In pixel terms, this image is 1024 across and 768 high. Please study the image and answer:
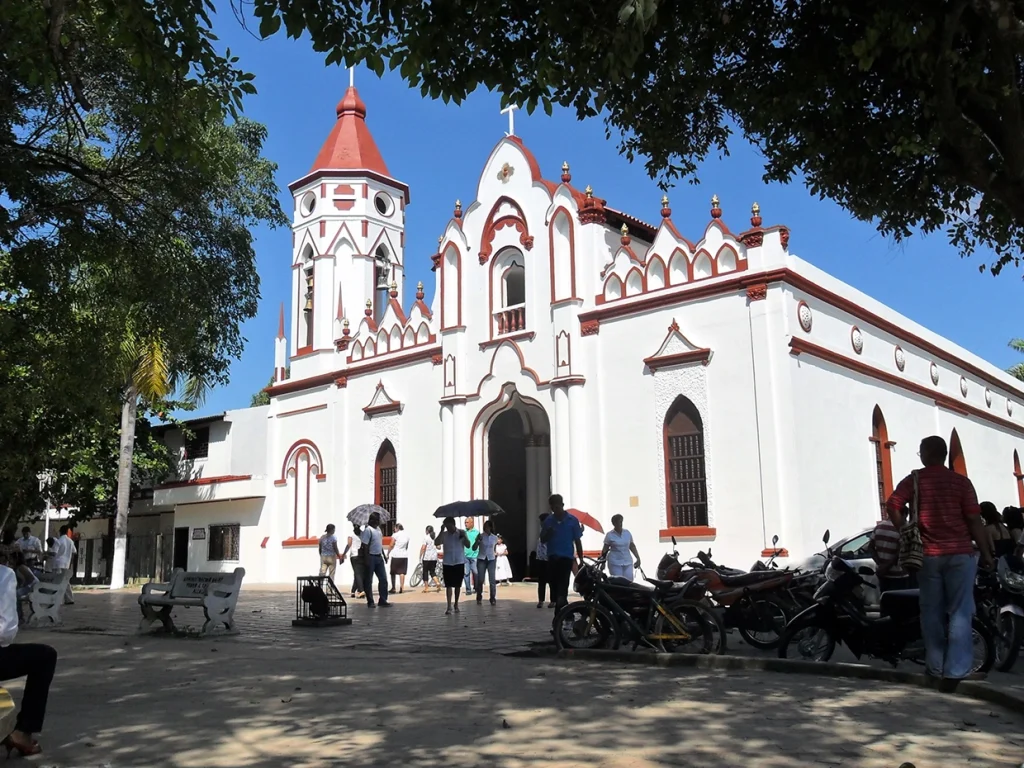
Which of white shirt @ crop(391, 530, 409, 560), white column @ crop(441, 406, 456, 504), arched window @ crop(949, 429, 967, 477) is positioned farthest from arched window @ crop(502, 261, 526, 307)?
arched window @ crop(949, 429, 967, 477)

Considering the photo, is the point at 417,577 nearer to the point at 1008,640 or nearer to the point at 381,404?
the point at 381,404

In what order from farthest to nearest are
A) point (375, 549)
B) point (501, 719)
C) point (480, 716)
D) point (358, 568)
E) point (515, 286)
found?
point (515, 286) → point (358, 568) → point (375, 549) → point (480, 716) → point (501, 719)

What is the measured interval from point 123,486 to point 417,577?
9522 mm

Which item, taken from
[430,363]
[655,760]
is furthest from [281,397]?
[655,760]

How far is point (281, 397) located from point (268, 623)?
15202 millimetres

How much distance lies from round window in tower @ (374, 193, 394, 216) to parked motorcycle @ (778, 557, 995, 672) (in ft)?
75.4

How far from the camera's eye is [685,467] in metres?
19.5

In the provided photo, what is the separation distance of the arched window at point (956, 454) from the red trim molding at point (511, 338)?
39.3 feet

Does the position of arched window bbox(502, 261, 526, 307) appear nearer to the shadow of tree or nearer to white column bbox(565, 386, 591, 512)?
white column bbox(565, 386, 591, 512)

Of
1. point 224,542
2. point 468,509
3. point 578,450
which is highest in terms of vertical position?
point 578,450

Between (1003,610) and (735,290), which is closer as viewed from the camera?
(1003,610)

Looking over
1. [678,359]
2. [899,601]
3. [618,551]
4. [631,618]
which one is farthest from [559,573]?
[678,359]

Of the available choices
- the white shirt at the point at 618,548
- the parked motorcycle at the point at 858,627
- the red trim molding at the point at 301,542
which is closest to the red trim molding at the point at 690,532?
the white shirt at the point at 618,548

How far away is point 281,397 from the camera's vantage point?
28812 millimetres
